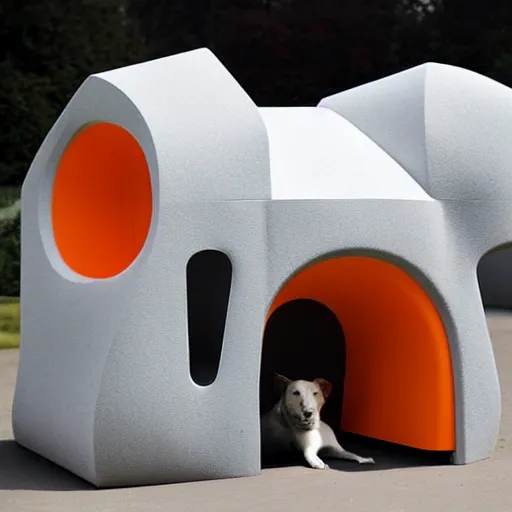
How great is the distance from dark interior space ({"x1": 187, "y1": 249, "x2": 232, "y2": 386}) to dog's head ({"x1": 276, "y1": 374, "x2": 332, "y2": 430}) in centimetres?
58

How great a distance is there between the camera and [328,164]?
295 inches

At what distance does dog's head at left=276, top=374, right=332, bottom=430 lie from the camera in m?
7.46

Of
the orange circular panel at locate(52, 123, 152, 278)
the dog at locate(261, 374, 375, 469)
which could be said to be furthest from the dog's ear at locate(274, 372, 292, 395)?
the orange circular panel at locate(52, 123, 152, 278)

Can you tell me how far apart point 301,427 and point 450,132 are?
2.28m

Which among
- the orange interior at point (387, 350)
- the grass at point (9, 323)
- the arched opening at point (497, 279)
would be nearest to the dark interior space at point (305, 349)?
the orange interior at point (387, 350)

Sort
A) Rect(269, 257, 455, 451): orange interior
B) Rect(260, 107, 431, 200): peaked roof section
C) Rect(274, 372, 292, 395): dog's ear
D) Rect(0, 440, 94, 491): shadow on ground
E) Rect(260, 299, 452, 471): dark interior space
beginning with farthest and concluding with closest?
Rect(260, 299, 452, 471): dark interior space
Rect(274, 372, 292, 395): dog's ear
Rect(269, 257, 455, 451): orange interior
Rect(260, 107, 431, 200): peaked roof section
Rect(0, 440, 94, 491): shadow on ground

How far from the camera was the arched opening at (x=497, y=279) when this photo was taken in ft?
74.5

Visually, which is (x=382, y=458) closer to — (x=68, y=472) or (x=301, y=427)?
(x=301, y=427)

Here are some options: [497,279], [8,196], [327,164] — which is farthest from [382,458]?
[8,196]

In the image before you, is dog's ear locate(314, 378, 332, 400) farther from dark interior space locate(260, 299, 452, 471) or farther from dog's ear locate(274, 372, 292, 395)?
dark interior space locate(260, 299, 452, 471)

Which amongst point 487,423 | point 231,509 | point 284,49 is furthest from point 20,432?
point 284,49

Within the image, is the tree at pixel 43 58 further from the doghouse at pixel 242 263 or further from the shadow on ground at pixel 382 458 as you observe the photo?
the shadow on ground at pixel 382 458

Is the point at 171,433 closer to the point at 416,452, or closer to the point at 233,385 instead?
the point at 233,385

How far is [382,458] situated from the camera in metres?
7.79
